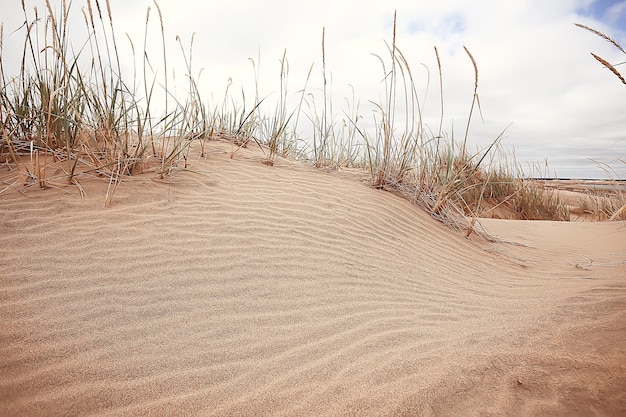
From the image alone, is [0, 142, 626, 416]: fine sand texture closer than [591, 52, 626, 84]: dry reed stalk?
Yes

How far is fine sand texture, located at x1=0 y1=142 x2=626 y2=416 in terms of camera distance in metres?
1.56

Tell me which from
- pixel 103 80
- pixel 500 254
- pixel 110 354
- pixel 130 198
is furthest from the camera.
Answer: pixel 500 254

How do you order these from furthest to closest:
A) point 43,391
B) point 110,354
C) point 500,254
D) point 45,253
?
point 500,254
point 45,253
point 110,354
point 43,391

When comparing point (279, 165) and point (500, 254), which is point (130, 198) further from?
point (500, 254)

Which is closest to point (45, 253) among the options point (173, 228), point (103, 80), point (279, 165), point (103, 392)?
point (173, 228)

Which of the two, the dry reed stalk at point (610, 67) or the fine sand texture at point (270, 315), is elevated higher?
the dry reed stalk at point (610, 67)

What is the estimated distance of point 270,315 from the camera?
7.13 feet

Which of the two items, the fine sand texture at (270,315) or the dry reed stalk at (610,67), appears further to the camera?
the dry reed stalk at (610,67)

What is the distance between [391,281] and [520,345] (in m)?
1.01

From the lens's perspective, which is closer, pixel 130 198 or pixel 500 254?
pixel 130 198

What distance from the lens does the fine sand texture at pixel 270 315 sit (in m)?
1.56

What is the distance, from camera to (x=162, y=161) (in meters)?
3.39

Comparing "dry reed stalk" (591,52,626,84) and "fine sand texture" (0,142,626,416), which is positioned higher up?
"dry reed stalk" (591,52,626,84)

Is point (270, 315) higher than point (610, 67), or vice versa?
point (610, 67)
